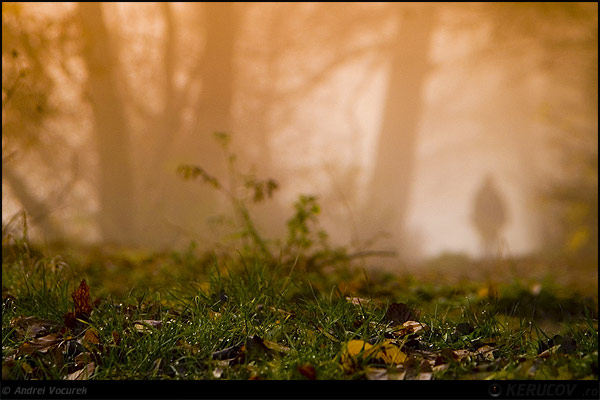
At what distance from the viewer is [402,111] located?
426 inches

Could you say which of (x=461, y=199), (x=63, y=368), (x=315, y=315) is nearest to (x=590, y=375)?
(x=315, y=315)

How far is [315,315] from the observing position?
2268mm

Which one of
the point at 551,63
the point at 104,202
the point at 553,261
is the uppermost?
the point at 551,63

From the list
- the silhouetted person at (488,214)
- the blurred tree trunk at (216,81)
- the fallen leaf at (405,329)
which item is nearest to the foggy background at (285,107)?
the blurred tree trunk at (216,81)

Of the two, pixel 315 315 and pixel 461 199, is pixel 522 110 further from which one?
pixel 315 315

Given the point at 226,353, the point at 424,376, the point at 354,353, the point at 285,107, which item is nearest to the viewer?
the point at 424,376

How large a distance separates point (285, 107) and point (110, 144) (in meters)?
3.04

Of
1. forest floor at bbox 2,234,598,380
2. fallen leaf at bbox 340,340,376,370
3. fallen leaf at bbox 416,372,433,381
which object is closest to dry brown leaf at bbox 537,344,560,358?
forest floor at bbox 2,234,598,380

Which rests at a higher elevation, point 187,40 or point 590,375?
point 187,40

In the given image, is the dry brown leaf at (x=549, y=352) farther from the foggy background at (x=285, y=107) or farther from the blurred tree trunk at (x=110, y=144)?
the blurred tree trunk at (x=110, y=144)

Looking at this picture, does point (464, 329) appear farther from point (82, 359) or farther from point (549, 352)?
point (82, 359)

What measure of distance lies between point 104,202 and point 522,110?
9088 millimetres

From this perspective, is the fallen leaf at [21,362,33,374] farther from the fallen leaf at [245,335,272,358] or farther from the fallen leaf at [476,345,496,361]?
the fallen leaf at [476,345,496,361]

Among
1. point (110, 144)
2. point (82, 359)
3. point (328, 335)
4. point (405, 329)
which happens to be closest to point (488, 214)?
point (110, 144)
